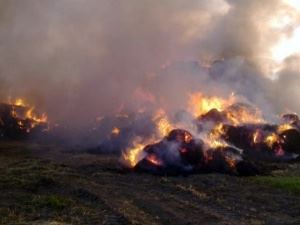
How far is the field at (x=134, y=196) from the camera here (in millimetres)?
26219

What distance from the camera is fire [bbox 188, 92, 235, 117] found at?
194 ft

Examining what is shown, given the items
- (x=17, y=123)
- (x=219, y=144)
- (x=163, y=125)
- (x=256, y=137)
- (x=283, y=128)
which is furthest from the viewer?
(x=17, y=123)

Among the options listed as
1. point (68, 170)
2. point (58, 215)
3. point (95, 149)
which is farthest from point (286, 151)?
point (58, 215)

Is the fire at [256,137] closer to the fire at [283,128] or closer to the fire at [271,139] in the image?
the fire at [271,139]

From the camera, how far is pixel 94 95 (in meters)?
69.7

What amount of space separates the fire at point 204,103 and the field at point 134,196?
16.2 metres

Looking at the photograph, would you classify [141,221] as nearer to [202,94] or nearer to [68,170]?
[68,170]

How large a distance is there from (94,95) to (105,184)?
35742mm

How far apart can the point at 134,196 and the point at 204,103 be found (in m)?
29.8

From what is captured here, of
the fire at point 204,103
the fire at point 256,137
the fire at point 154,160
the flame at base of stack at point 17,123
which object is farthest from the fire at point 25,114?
the fire at point 154,160

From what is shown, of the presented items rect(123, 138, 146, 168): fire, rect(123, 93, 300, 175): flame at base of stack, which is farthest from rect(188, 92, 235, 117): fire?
rect(123, 138, 146, 168): fire

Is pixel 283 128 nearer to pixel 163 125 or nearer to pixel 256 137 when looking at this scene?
pixel 256 137

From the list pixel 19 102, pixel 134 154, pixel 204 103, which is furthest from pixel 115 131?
pixel 19 102

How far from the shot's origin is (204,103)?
195ft
